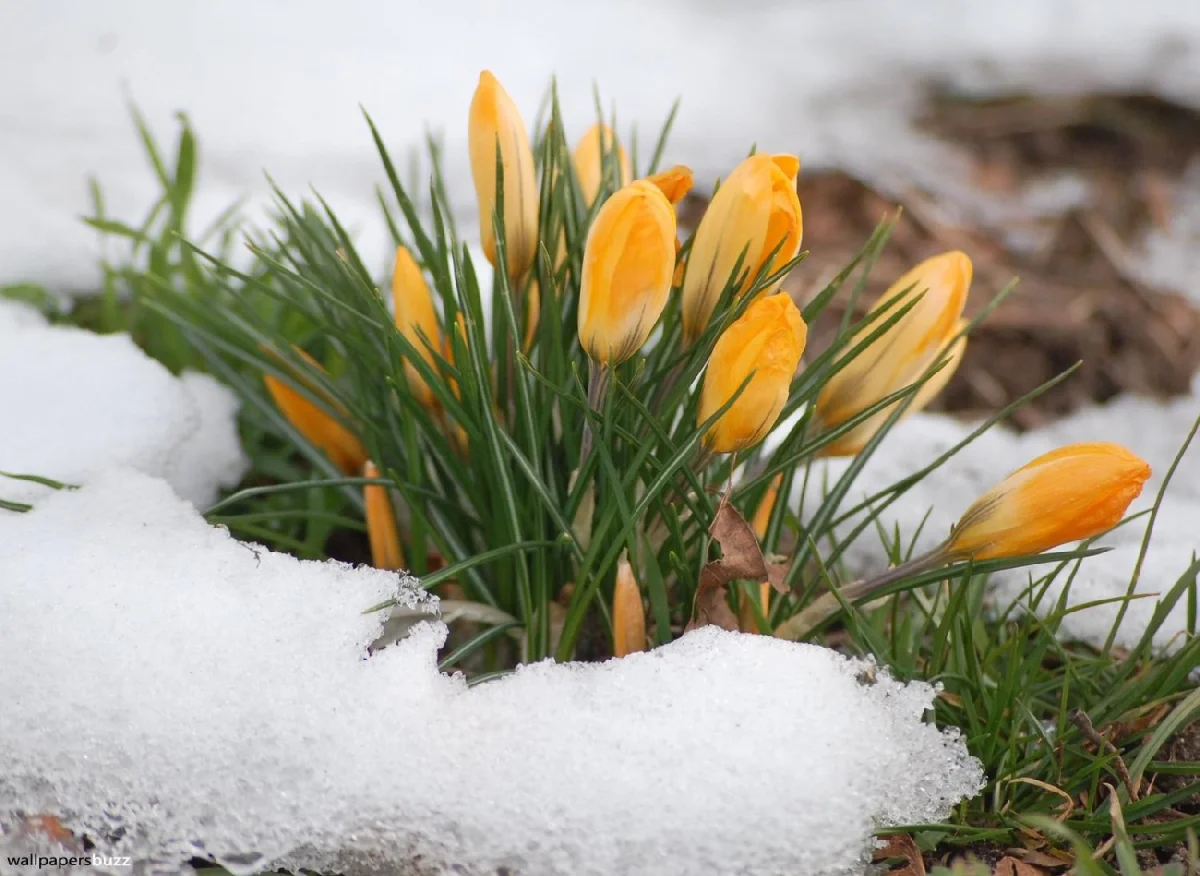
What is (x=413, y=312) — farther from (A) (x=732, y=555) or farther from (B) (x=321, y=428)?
(A) (x=732, y=555)

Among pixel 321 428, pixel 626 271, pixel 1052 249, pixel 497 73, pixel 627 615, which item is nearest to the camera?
pixel 626 271

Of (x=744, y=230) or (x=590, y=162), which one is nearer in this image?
(x=744, y=230)

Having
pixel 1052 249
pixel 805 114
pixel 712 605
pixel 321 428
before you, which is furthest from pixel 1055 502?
pixel 805 114

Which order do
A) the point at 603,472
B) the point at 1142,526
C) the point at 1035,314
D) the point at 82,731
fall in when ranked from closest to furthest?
the point at 82,731
the point at 603,472
the point at 1142,526
the point at 1035,314

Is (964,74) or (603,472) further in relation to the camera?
(964,74)

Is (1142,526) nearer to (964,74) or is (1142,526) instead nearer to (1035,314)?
(1035,314)

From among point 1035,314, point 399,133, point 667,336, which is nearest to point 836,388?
point 667,336

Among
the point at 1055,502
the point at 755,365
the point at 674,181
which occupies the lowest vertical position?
the point at 1055,502

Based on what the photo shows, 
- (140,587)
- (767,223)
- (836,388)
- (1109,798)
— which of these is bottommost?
(1109,798)
